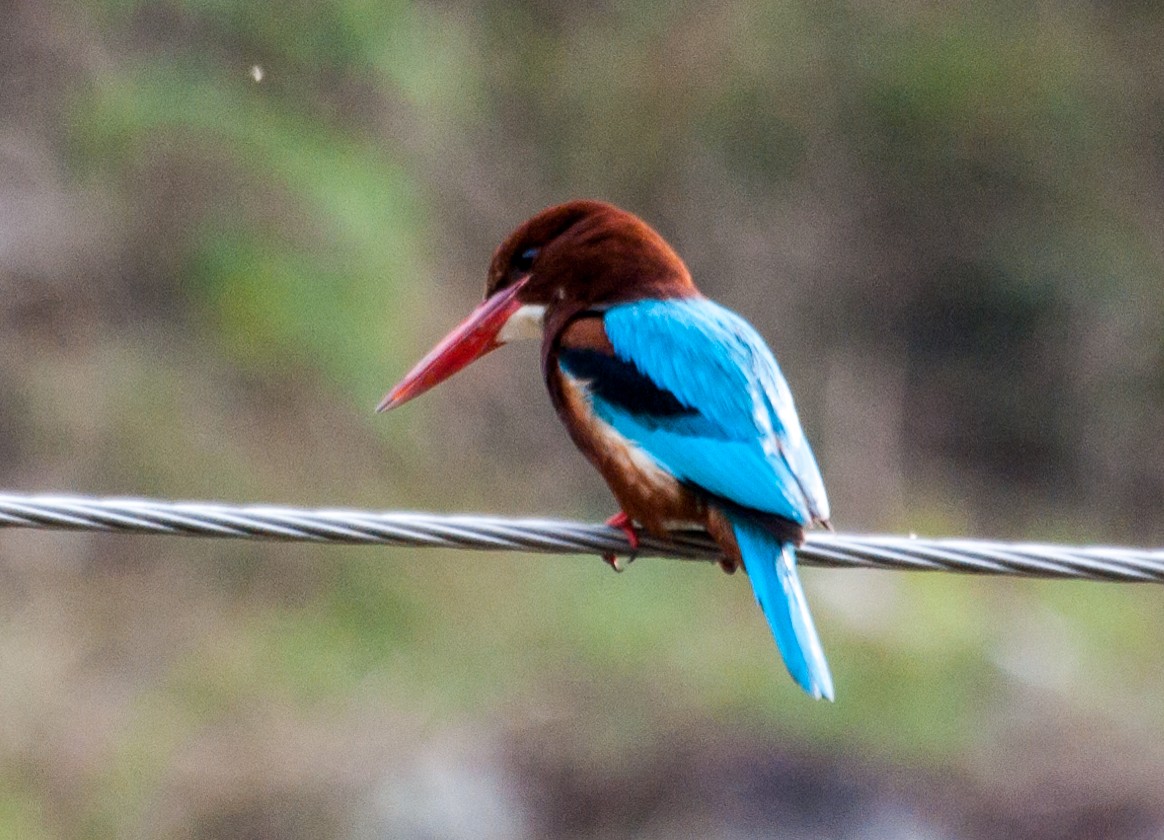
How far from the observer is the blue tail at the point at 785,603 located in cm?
230

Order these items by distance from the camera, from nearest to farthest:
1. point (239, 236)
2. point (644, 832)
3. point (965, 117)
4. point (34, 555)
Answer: point (644, 832), point (34, 555), point (239, 236), point (965, 117)

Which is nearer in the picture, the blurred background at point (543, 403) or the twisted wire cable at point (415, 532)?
the twisted wire cable at point (415, 532)

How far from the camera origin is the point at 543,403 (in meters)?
7.02

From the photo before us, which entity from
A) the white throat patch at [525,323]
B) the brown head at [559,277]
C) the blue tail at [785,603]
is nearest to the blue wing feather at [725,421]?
the blue tail at [785,603]

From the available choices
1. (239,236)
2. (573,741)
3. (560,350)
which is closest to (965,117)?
(239,236)

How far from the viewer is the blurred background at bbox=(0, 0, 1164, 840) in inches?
191

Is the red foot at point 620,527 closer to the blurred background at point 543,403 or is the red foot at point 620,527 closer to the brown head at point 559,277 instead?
the brown head at point 559,277

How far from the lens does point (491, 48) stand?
25.7 ft

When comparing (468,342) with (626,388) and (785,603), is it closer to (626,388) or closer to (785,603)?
(626,388)

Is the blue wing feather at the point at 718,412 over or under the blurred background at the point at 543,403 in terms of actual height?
under

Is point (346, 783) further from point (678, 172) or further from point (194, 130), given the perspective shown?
point (678, 172)

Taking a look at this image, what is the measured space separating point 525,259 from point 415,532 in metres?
1.26

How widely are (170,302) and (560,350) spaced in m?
3.59

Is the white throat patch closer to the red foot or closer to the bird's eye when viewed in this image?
the bird's eye
